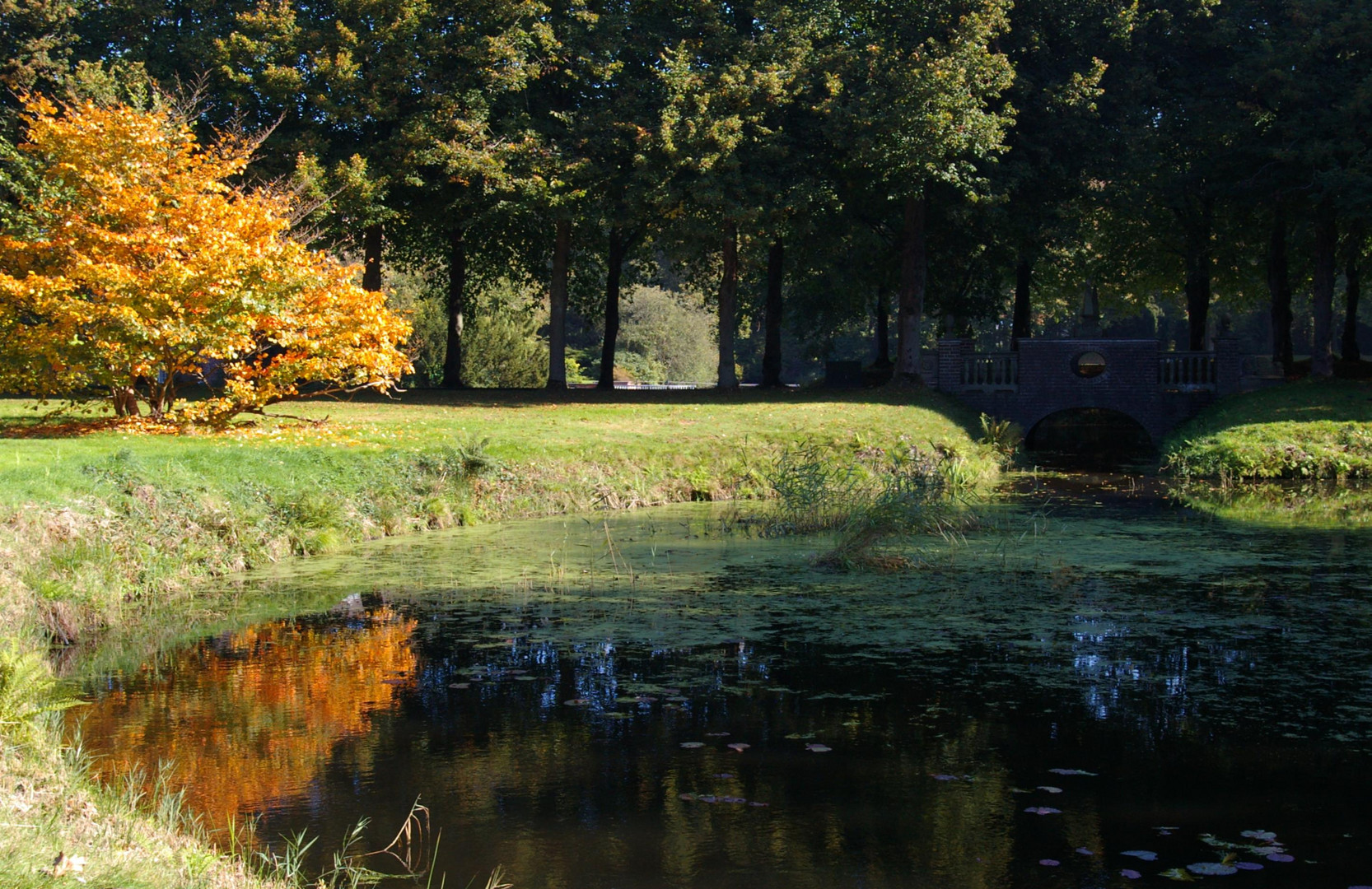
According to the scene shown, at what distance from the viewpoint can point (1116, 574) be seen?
576 inches

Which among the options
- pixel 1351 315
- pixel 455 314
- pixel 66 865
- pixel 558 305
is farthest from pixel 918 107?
pixel 66 865

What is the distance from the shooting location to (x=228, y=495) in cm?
1560

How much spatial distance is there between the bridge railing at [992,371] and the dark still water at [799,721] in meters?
21.5

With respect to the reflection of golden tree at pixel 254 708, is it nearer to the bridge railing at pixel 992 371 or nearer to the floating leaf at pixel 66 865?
the floating leaf at pixel 66 865

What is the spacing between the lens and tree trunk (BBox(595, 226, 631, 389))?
4312 cm

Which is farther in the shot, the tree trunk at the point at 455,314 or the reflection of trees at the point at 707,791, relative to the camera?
the tree trunk at the point at 455,314

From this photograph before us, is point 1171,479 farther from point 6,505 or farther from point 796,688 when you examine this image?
point 6,505

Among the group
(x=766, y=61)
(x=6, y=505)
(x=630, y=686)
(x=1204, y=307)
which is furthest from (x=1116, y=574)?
(x=1204, y=307)

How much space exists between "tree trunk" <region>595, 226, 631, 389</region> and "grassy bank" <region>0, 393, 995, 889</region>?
40.5ft

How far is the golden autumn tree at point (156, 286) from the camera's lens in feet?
62.0

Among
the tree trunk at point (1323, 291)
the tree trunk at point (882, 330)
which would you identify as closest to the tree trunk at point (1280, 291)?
the tree trunk at point (1323, 291)

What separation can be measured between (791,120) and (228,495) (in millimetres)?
27533

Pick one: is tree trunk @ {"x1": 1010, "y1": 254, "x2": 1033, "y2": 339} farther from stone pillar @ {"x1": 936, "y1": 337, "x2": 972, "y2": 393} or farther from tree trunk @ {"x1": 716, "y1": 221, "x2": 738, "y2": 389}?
tree trunk @ {"x1": 716, "y1": 221, "x2": 738, "y2": 389}

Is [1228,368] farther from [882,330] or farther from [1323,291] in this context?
[882,330]
